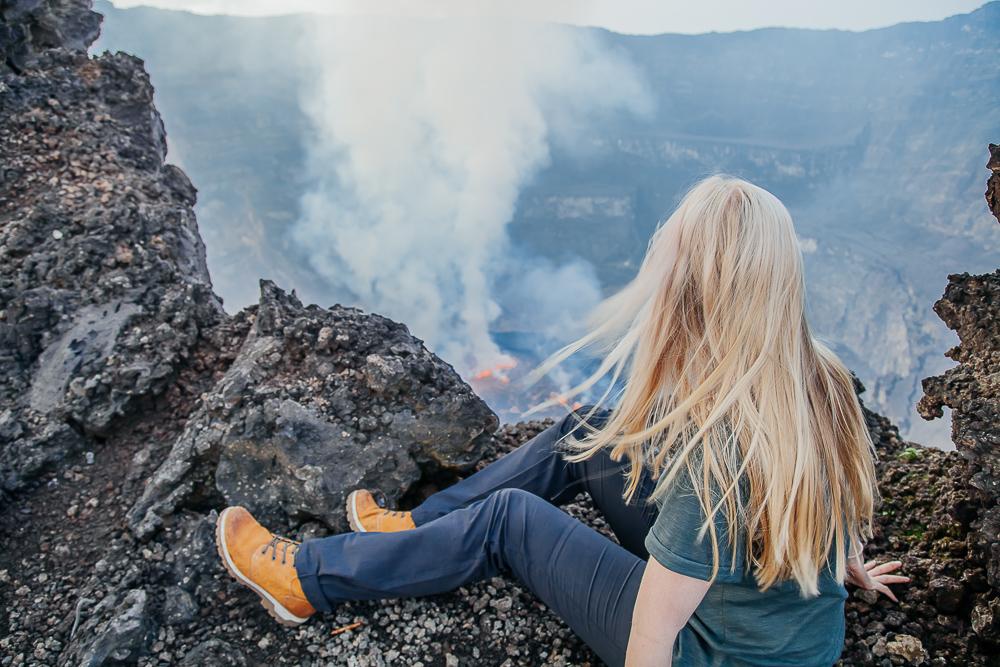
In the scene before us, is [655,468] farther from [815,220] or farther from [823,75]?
[823,75]

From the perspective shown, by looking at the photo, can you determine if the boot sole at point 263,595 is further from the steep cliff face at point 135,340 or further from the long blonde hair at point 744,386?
the long blonde hair at point 744,386

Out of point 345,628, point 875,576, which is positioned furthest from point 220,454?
point 875,576

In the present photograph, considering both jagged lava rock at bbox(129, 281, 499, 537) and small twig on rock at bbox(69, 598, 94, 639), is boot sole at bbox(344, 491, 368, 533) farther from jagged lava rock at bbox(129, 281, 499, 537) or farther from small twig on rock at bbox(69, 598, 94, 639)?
small twig on rock at bbox(69, 598, 94, 639)

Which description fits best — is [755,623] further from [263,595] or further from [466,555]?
[263,595]

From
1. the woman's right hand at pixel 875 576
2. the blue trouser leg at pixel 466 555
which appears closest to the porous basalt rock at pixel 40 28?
the blue trouser leg at pixel 466 555

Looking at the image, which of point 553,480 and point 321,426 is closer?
point 553,480

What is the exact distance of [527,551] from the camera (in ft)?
9.88

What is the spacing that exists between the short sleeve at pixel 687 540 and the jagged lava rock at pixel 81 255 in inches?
160

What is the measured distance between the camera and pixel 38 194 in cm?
575

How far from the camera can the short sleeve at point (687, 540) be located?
203 centimetres

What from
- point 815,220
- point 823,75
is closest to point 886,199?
point 815,220

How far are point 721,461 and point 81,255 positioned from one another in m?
5.32

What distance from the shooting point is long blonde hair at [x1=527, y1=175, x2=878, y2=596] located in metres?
2.06

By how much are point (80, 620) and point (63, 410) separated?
5.65ft
